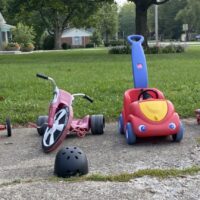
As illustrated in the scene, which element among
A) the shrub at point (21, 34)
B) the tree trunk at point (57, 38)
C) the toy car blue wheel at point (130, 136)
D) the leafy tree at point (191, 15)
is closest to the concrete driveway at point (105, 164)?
the toy car blue wheel at point (130, 136)

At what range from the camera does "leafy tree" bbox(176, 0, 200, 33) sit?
90.6 meters

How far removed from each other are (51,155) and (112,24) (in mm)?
82913

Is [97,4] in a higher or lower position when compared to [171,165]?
higher

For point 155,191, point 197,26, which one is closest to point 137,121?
point 155,191

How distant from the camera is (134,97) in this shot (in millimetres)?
6457

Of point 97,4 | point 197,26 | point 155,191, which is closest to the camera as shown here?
point 155,191

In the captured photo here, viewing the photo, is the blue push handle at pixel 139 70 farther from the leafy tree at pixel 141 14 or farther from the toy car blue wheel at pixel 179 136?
the leafy tree at pixel 141 14

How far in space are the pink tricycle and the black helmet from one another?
1008mm

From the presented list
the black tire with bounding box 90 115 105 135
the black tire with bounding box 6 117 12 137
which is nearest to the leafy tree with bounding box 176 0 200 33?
the black tire with bounding box 90 115 105 135

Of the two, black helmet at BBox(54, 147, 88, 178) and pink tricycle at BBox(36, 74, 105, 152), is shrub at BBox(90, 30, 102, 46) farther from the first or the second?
black helmet at BBox(54, 147, 88, 178)

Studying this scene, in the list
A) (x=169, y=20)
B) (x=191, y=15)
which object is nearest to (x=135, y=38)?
(x=191, y=15)

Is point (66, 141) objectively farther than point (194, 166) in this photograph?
Yes

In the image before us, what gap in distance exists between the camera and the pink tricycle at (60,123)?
5.59 metres

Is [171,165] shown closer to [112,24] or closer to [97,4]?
[97,4]
